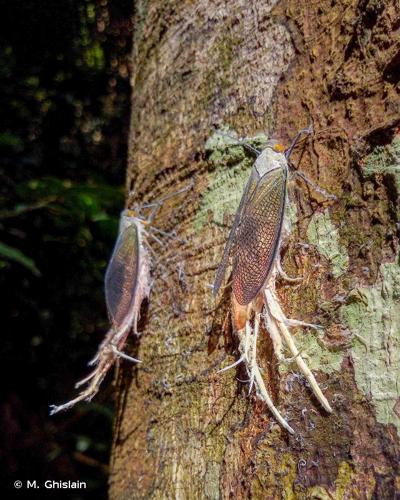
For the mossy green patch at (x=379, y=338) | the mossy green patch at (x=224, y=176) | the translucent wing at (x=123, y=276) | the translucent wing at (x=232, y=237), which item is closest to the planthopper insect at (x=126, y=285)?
the translucent wing at (x=123, y=276)

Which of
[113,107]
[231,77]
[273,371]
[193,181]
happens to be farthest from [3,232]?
[273,371]

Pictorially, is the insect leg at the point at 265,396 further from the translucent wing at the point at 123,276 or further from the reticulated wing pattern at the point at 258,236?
the translucent wing at the point at 123,276

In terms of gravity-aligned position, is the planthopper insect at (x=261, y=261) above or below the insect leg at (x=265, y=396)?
above

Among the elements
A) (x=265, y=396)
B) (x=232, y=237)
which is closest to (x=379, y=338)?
(x=265, y=396)

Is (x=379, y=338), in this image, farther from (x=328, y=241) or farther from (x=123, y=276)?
(x=123, y=276)

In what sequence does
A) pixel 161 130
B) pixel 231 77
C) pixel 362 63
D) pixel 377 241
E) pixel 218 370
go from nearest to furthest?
1. pixel 377 241
2. pixel 362 63
3. pixel 218 370
4. pixel 231 77
5. pixel 161 130

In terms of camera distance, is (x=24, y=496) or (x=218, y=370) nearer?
(x=218, y=370)

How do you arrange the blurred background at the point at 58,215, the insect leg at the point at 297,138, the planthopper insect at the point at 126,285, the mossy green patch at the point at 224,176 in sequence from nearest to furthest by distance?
the insect leg at the point at 297,138
the mossy green patch at the point at 224,176
the planthopper insect at the point at 126,285
the blurred background at the point at 58,215

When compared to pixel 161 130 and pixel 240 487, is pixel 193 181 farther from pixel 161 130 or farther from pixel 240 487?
pixel 240 487
